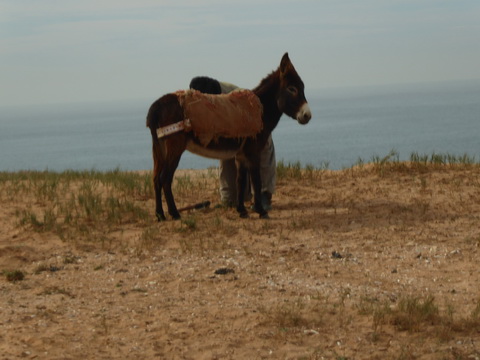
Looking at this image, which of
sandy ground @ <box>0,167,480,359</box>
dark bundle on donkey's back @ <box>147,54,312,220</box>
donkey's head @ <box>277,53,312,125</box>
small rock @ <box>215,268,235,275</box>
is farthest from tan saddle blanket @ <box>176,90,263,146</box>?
small rock @ <box>215,268,235,275</box>

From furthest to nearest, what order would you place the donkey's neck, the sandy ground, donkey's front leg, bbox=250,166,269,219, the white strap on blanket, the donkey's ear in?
the donkey's neck < donkey's front leg, bbox=250,166,269,219 < the donkey's ear < the white strap on blanket < the sandy ground

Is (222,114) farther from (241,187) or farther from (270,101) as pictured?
(241,187)

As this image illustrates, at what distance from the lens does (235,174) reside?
435 inches

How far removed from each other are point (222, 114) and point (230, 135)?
0.27 m

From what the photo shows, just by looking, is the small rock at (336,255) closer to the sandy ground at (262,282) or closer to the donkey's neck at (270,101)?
the sandy ground at (262,282)

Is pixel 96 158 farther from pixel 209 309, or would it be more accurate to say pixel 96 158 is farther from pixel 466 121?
pixel 209 309

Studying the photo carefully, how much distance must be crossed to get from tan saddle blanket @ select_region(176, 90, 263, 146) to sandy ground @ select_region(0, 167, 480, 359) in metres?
1.05

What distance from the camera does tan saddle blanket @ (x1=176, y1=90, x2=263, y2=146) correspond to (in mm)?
9562

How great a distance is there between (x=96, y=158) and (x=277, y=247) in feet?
184

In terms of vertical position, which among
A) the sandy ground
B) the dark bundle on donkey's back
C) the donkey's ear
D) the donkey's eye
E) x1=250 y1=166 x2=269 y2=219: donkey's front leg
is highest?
the donkey's ear

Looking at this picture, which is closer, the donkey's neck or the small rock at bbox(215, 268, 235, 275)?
the small rock at bbox(215, 268, 235, 275)

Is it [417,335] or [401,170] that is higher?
[401,170]

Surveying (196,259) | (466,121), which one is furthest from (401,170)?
(466,121)

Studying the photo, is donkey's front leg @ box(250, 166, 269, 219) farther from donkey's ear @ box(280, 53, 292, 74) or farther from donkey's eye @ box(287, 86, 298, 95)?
donkey's ear @ box(280, 53, 292, 74)
